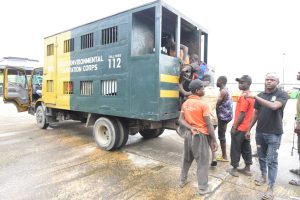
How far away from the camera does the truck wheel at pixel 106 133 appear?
5590mm

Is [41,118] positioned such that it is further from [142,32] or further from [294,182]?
[294,182]

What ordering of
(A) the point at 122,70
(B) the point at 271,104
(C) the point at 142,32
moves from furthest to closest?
(C) the point at 142,32 < (A) the point at 122,70 < (B) the point at 271,104

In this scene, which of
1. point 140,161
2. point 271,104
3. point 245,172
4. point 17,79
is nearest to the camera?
point 271,104

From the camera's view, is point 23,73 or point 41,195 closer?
point 41,195

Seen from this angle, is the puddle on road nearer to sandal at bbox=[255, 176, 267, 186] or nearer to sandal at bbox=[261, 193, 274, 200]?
sandal at bbox=[255, 176, 267, 186]

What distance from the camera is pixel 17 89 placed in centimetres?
937

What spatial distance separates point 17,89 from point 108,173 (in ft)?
22.7

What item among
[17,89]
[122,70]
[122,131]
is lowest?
[122,131]

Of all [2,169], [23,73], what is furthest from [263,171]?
[23,73]

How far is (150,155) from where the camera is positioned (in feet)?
18.0

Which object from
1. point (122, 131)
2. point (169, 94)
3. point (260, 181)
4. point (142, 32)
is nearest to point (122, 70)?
point (142, 32)

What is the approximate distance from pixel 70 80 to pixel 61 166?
2.64 metres

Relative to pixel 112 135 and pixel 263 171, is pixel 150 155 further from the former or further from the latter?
pixel 263 171

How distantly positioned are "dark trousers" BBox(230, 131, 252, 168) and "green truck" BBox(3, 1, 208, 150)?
4.27ft
